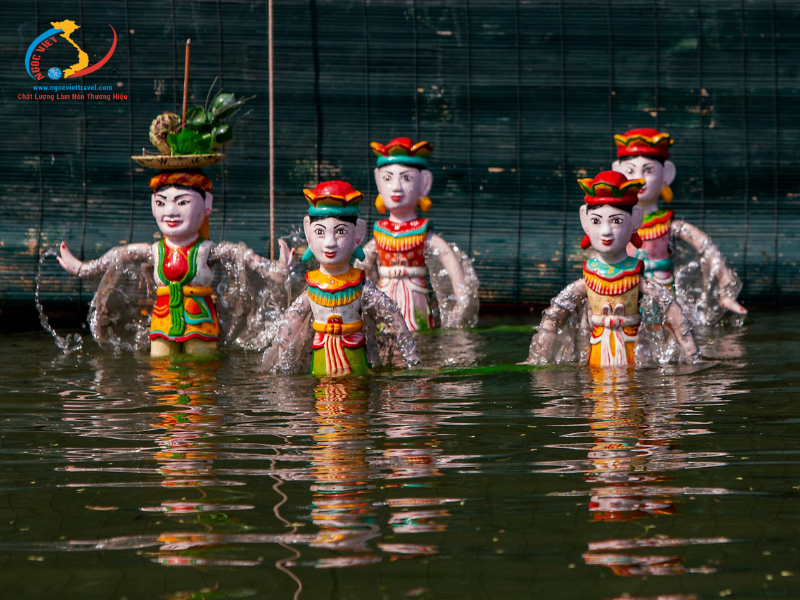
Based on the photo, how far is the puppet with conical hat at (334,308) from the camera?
5836mm

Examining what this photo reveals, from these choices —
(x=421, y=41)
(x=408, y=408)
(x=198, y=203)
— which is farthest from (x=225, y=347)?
(x=421, y=41)

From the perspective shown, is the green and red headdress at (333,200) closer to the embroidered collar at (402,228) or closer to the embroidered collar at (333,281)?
the embroidered collar at (333,281)

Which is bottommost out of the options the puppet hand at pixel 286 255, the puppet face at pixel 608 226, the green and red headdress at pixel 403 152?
the puppet hand at pixel 286 255

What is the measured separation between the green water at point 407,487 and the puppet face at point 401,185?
2.14m

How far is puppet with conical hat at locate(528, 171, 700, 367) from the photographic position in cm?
582

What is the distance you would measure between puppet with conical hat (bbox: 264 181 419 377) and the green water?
34cm

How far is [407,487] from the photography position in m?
3.62

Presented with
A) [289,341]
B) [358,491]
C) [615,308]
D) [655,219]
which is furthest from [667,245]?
[358,491]

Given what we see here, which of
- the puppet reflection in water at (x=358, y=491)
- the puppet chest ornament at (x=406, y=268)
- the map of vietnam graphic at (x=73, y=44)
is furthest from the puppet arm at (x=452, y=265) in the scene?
the map of vietnam graphic at (x=73, y=44)

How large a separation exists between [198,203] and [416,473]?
3.42m

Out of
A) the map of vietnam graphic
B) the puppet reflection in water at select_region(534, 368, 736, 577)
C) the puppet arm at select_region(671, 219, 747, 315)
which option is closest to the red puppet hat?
the puppet reflection in water at select_region(534, 368, 736, 577)

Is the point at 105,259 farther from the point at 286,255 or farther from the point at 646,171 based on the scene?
the point at 646,171

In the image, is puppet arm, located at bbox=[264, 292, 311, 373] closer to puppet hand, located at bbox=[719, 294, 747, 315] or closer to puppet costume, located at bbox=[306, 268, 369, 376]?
puppet costume, located at bbox=[306, 268, 369, 376]

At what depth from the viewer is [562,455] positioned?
156 inches
